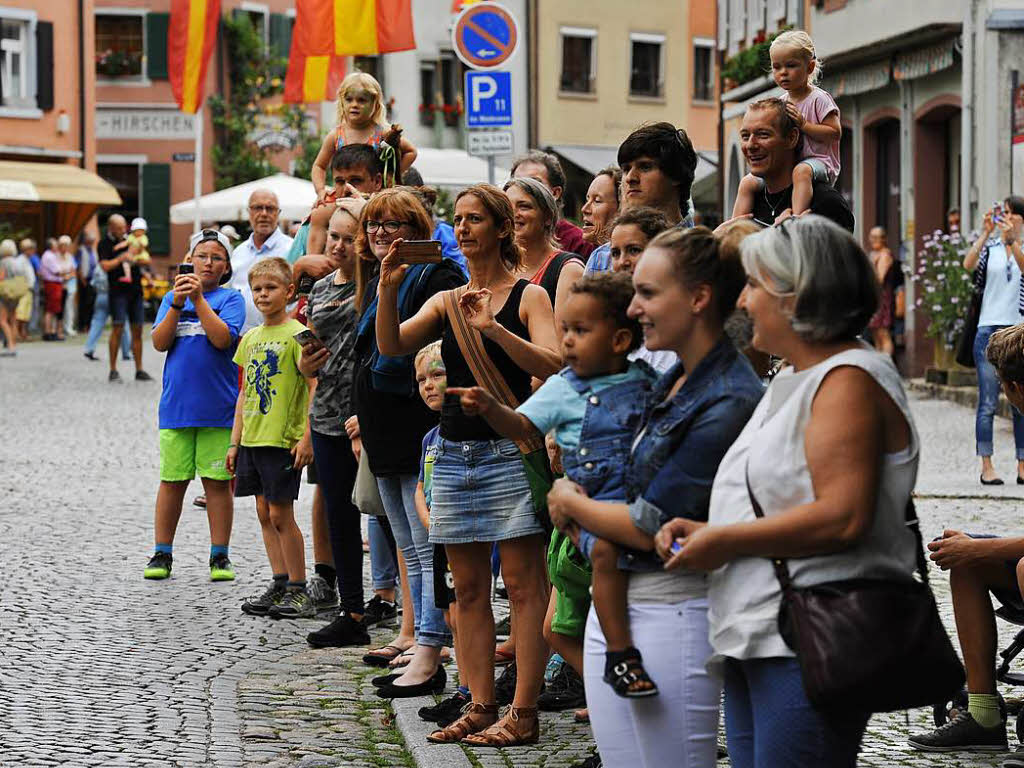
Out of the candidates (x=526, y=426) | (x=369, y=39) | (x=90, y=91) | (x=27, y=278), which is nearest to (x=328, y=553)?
(x=526, y=426)

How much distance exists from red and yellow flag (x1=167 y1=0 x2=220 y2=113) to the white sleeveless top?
1033 inches

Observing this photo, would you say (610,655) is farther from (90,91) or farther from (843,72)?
(90,91)

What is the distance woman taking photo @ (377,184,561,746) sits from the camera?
20.1ft

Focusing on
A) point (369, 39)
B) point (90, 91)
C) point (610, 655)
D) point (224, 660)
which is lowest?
point (224, 660)

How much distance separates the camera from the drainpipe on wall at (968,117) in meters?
22.5

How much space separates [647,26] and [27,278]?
74.5ft

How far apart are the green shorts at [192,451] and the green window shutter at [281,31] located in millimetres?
40717

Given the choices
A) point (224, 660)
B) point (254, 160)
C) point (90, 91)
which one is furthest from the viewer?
point (254, 160)

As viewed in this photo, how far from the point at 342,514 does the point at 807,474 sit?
4.76m

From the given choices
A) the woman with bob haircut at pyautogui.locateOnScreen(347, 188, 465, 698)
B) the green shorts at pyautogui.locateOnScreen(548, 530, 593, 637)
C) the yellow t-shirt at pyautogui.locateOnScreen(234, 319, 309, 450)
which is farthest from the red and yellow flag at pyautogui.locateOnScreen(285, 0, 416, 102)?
the green shorts at pyautogui.locateOnScreen(548, 530, 593, 637)

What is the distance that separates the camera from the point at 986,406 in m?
13.8

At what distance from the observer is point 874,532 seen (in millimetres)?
3645

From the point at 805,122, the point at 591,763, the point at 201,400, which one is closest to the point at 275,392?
the point at 201,400

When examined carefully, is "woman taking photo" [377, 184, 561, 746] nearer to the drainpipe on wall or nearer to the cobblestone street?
the cobblestone street
